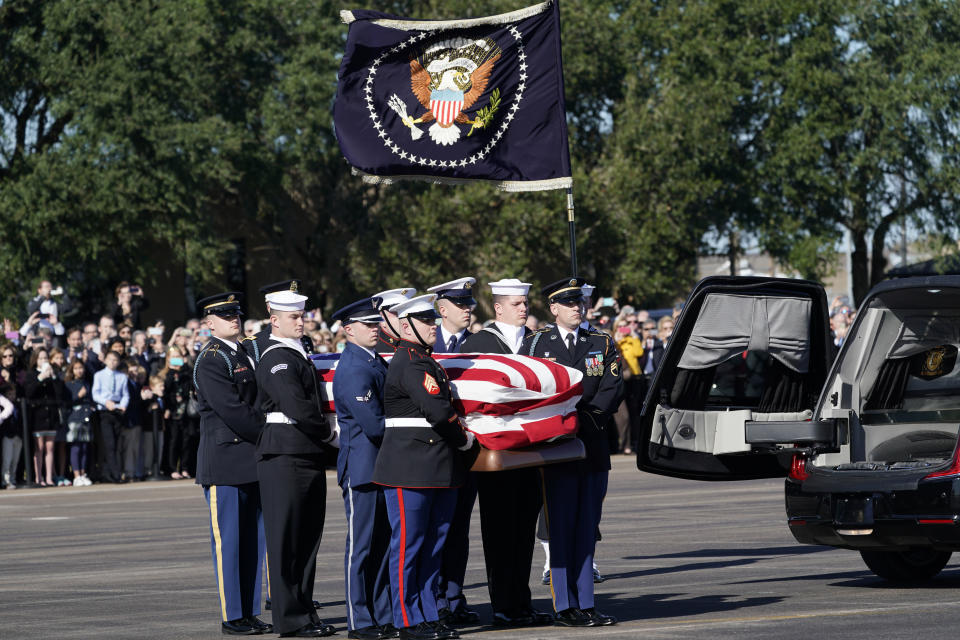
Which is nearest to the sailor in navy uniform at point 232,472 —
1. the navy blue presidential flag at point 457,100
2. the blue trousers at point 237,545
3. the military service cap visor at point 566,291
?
the blue trousers at point 237,545

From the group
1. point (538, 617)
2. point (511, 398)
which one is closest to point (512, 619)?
point (538, 617)

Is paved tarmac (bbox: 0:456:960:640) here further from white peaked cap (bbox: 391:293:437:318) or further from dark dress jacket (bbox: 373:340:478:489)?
white peaked cap (bbox: 391:293:437:318)

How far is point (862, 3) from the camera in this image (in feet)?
174

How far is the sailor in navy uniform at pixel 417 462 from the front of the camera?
9.51 m

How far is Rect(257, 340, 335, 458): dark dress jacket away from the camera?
10.1 meters

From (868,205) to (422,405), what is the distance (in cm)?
4619

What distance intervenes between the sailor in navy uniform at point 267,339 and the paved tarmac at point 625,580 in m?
1.71

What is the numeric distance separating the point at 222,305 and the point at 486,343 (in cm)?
169

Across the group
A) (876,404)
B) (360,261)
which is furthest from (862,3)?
(876,404)

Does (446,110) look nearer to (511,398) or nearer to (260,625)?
(511,398)

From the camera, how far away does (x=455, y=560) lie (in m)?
10.6

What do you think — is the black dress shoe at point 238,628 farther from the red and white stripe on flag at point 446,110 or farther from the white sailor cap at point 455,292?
the red and white stripe on flag at point 446,110

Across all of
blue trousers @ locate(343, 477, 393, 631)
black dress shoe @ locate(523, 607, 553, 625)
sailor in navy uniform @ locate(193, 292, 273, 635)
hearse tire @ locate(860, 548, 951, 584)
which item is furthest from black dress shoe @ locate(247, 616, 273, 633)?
hearse tire @ locate(860, 548, 951, 584)

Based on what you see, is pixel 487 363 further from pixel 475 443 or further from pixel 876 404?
pixel 876 404
